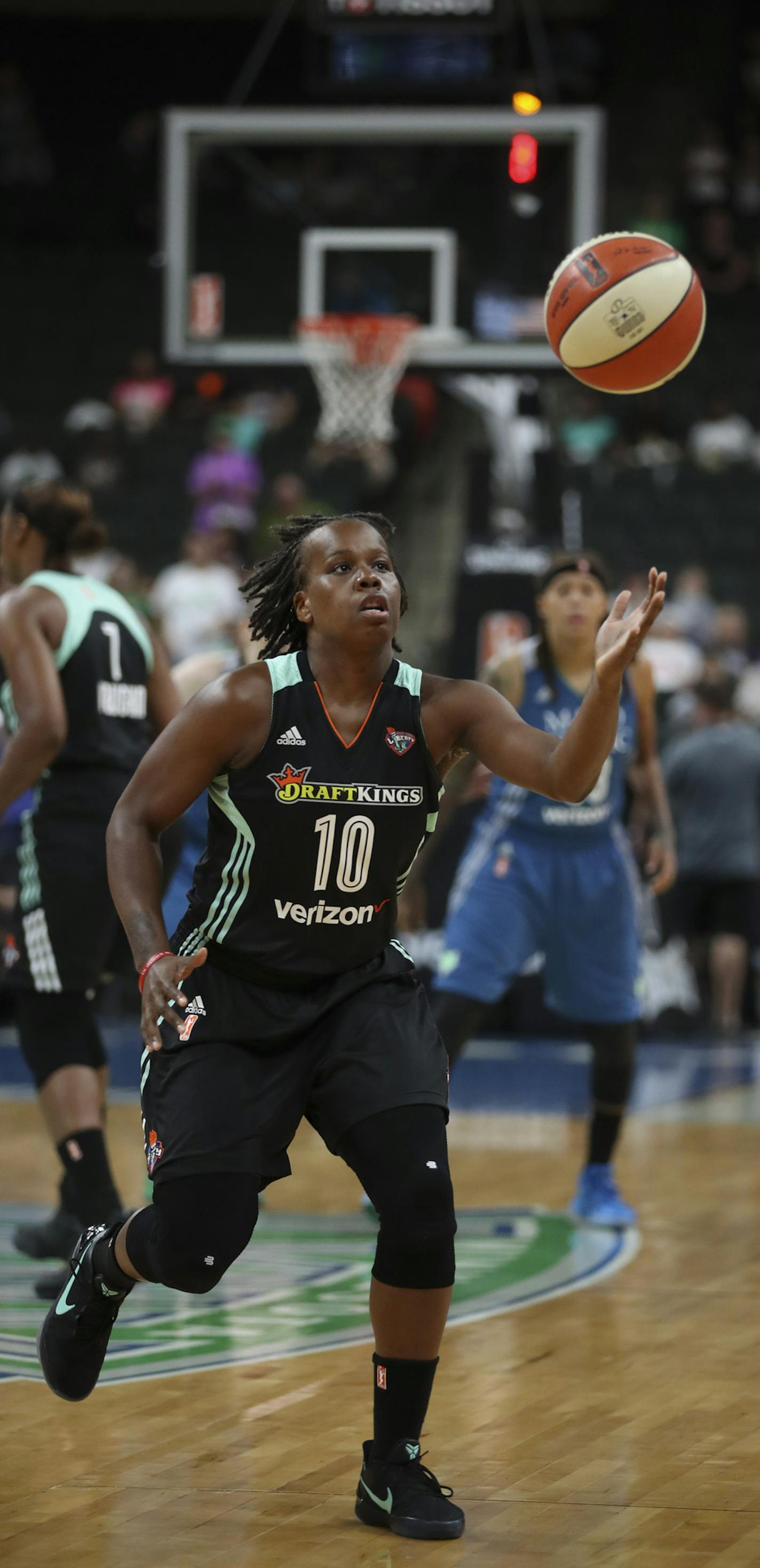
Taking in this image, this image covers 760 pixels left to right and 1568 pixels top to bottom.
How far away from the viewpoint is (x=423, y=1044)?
146 inches

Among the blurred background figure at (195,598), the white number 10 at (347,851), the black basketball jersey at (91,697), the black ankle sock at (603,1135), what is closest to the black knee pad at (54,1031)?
the black basketball jersey at (91,697)

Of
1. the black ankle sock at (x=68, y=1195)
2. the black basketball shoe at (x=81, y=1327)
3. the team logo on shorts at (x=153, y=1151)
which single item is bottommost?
the black ankle sock at (x=68, y=1195)

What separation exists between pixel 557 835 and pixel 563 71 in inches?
667

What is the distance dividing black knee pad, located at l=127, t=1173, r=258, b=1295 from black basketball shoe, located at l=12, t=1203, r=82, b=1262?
212 centimetres

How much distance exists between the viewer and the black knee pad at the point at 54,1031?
5.42 meters

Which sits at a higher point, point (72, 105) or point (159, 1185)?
point (72, 105)

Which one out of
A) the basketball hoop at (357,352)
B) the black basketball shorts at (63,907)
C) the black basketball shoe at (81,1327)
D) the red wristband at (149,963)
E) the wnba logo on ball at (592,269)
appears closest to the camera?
the red wristband at (149,963)

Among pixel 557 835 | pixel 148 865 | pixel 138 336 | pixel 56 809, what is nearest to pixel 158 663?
pixel 56 809

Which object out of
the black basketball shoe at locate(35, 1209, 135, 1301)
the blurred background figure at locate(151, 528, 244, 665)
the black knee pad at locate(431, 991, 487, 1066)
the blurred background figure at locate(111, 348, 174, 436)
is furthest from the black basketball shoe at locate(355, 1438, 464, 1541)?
the blurred background figure at locate(111, 348, 174, 436)

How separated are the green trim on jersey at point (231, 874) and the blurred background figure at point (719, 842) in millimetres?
8634

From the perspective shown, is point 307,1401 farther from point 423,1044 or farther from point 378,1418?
point 423,1044

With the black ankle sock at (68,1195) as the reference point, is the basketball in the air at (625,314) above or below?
above

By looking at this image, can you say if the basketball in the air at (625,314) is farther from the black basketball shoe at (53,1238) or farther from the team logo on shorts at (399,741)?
the black basketball shoe at (53,1238)

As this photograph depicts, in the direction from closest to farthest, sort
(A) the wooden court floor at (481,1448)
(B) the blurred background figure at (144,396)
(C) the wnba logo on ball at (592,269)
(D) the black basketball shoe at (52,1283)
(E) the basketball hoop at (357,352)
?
(A) the wooden court floor at (481,1448) < (C) the wnba logo on ball at (592,269) < (D) the black basketball shoe at (52,1283) < (E) the basketball hoop at (357,352) < (B) the blurred background figure at (144,396)
